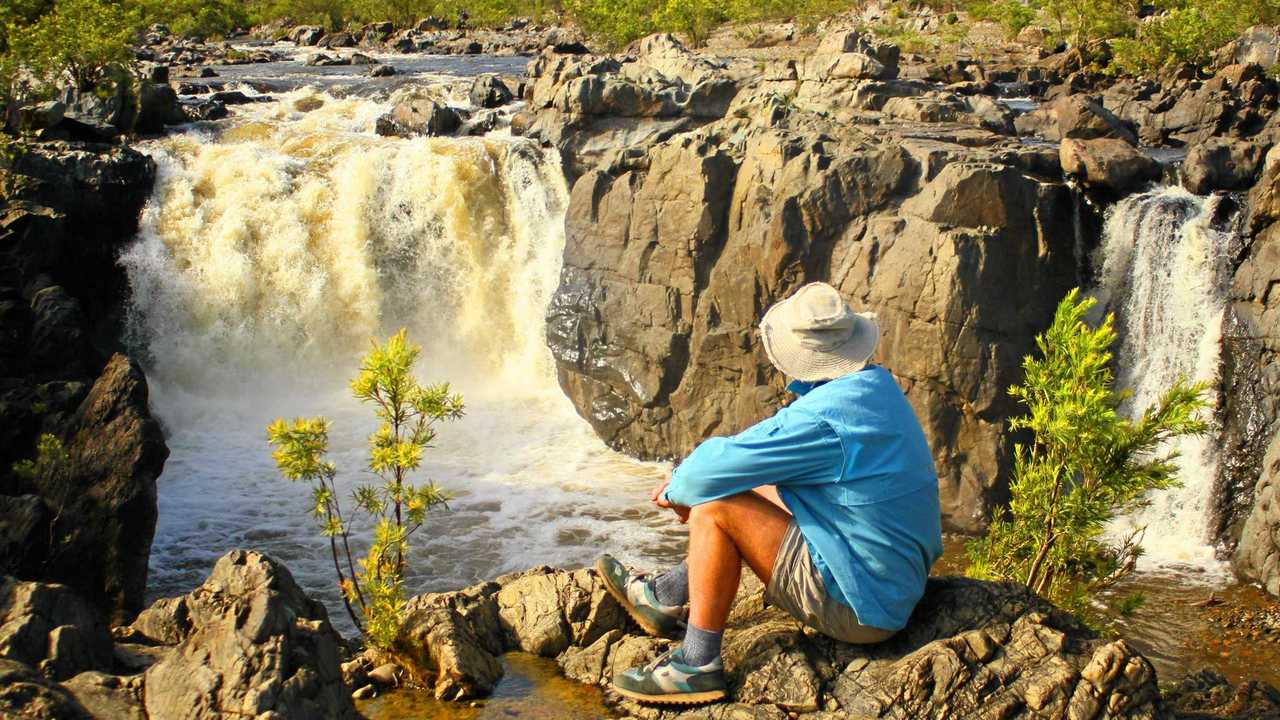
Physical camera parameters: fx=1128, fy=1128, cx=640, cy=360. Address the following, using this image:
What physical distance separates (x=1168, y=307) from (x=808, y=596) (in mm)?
8935

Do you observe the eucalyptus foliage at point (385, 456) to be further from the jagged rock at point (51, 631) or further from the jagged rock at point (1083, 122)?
the jagged rock at point (1083, 122)

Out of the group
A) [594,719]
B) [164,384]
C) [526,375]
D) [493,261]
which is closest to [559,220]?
[493,261]

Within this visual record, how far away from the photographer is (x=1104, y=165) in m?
11.9

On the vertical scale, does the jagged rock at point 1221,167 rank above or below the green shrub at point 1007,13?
below

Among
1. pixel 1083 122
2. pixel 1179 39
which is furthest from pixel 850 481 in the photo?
pixel 1179 39

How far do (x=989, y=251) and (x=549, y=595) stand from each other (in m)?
6.51

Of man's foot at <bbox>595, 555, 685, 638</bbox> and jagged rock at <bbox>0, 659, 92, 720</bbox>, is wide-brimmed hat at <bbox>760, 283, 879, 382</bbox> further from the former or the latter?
jagged rock at <bbox>0, 659, 92, 720</bbox>

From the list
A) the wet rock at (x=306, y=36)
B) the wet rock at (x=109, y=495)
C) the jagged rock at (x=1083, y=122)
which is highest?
the wet rock at (x=306, y=36)

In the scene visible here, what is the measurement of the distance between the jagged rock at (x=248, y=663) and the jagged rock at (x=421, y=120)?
14528 mm

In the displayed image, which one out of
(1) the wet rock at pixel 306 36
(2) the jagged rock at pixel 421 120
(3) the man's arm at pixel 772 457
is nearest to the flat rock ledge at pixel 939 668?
(3) the man's arm at pixel 772 457

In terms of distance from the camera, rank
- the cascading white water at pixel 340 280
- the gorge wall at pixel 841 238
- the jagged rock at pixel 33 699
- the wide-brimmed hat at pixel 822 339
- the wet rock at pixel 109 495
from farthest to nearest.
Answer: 1. the cascading white water at pixel 340 280
2. the gorge wall at pixel 841 238
3. the wet rock at pixel 109 495
4. the wide-brimmed hat at pixel 822 339
5. the jagged rock at pixel 33 699

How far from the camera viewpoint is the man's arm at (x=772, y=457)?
4.16 meters

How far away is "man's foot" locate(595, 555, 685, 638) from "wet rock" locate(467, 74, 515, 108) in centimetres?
1644

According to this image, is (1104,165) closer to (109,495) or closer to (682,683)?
(682,683)
